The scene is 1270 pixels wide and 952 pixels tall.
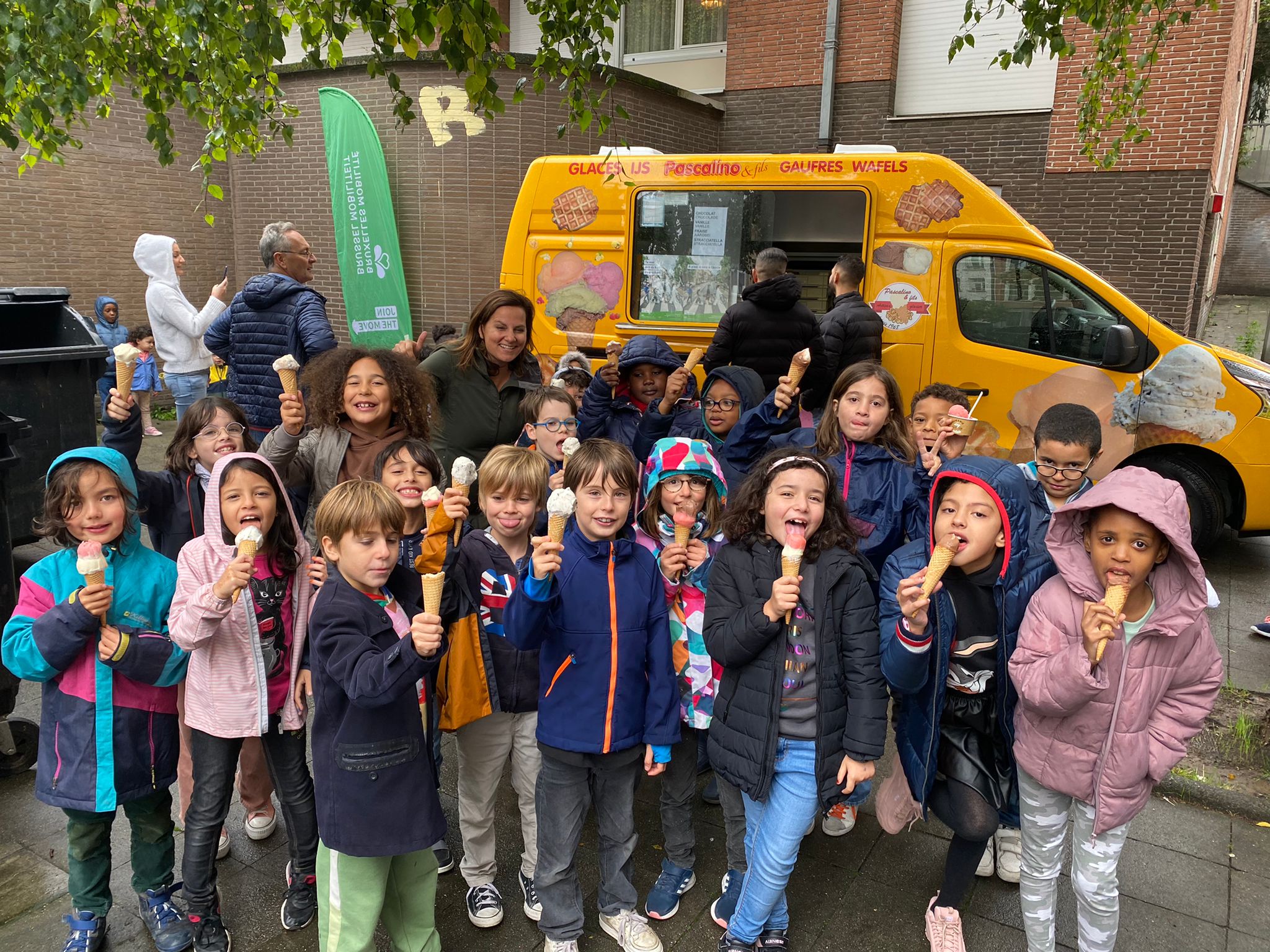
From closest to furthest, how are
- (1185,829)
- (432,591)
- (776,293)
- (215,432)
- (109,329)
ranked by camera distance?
(432,591) < (215,432) < (1185,829) < (776,293) < (109,329)

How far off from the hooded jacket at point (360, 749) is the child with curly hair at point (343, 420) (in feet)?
3.50

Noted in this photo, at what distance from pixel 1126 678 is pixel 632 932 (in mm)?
1686

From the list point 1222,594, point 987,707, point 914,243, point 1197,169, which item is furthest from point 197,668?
point 1197,169

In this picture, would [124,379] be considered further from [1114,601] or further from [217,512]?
[1114,601]

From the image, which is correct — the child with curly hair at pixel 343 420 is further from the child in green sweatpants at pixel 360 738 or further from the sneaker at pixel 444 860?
the sneaker at pixel 444 860

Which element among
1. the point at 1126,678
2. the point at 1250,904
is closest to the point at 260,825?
the point at 1126,678

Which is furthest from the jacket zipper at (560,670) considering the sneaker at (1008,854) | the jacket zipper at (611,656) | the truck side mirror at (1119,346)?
the truck side mirror at (1119,346)

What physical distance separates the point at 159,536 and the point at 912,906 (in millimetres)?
3192

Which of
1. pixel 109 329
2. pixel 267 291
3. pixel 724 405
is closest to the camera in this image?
pixel 724 405

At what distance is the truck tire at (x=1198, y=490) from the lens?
20.7 ft

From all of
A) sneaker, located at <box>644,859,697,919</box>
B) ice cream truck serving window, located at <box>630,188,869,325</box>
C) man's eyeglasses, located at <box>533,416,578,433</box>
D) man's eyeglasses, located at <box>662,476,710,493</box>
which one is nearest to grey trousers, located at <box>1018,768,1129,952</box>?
sneaker, located at <box>644,859,697,919</box>

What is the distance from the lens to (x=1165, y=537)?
2391 millimetres

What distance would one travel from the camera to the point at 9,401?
5367mm

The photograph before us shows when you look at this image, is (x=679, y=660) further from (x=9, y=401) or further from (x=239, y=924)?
(x=9, y=401)
